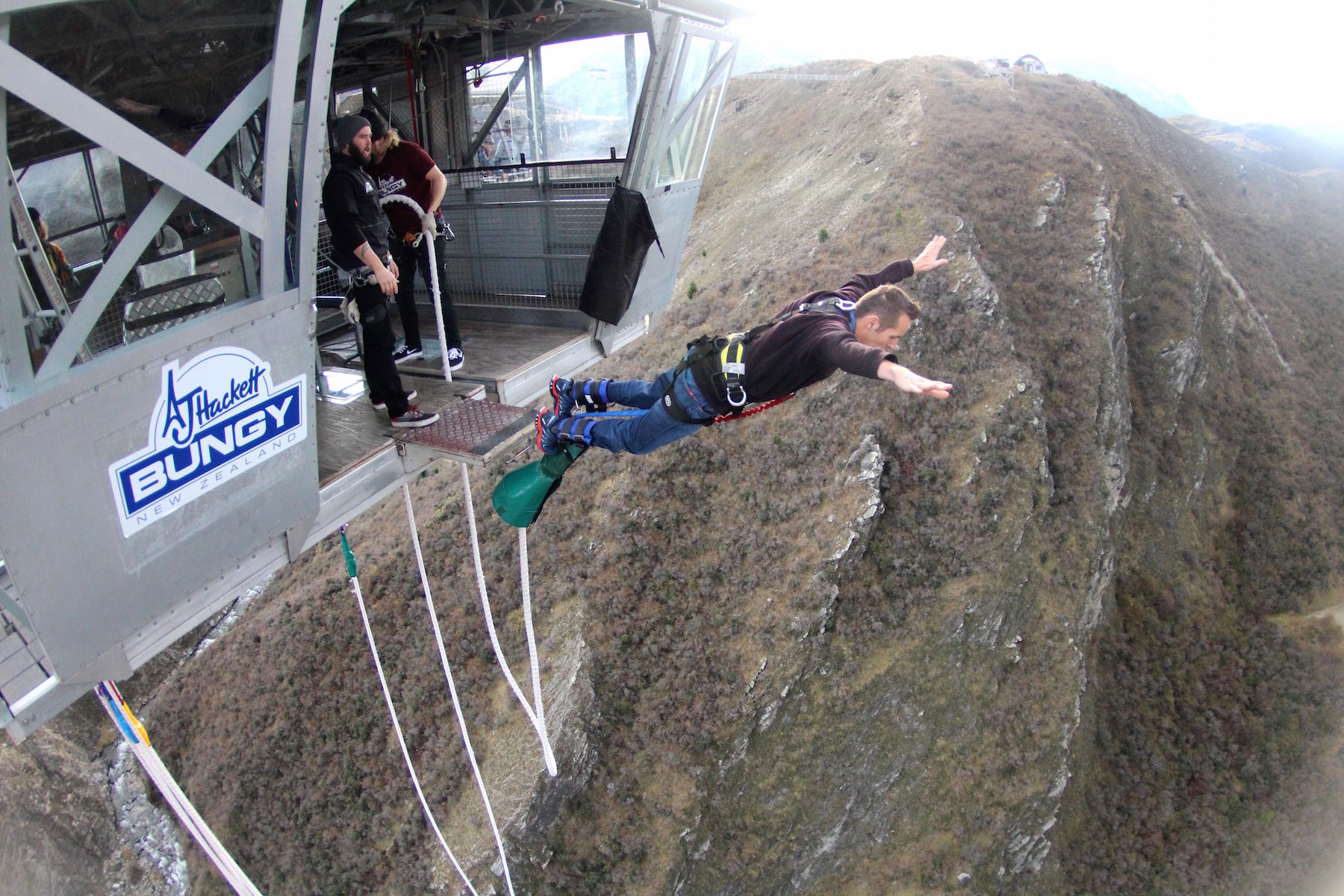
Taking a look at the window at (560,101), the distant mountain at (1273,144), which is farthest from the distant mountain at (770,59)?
the window at (560,101)

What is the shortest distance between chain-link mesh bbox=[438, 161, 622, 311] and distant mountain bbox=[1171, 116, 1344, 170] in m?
68.1

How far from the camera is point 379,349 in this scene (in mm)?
5879

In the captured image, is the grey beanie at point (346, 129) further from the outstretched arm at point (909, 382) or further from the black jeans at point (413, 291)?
the outstretched arm at point (909, 382)

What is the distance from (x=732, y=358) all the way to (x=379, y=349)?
2.89m

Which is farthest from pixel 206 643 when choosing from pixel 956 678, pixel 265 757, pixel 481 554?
pixel 956 678

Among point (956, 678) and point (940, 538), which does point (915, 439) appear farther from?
point (956, 678)

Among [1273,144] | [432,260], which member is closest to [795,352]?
[432,260]

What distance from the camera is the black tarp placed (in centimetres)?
789

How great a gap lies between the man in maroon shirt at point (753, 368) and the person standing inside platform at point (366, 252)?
4.22ft

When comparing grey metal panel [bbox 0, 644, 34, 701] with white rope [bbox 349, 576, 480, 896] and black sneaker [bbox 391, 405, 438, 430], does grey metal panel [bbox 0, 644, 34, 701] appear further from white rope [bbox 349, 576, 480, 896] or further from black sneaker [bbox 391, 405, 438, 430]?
white rope [bbox 349, 576, 480, 896]

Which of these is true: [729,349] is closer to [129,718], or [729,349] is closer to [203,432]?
[203,432]

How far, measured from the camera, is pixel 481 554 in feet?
65.8

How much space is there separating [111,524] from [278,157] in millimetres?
2295

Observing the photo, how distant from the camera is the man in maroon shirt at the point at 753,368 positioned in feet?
16.9
